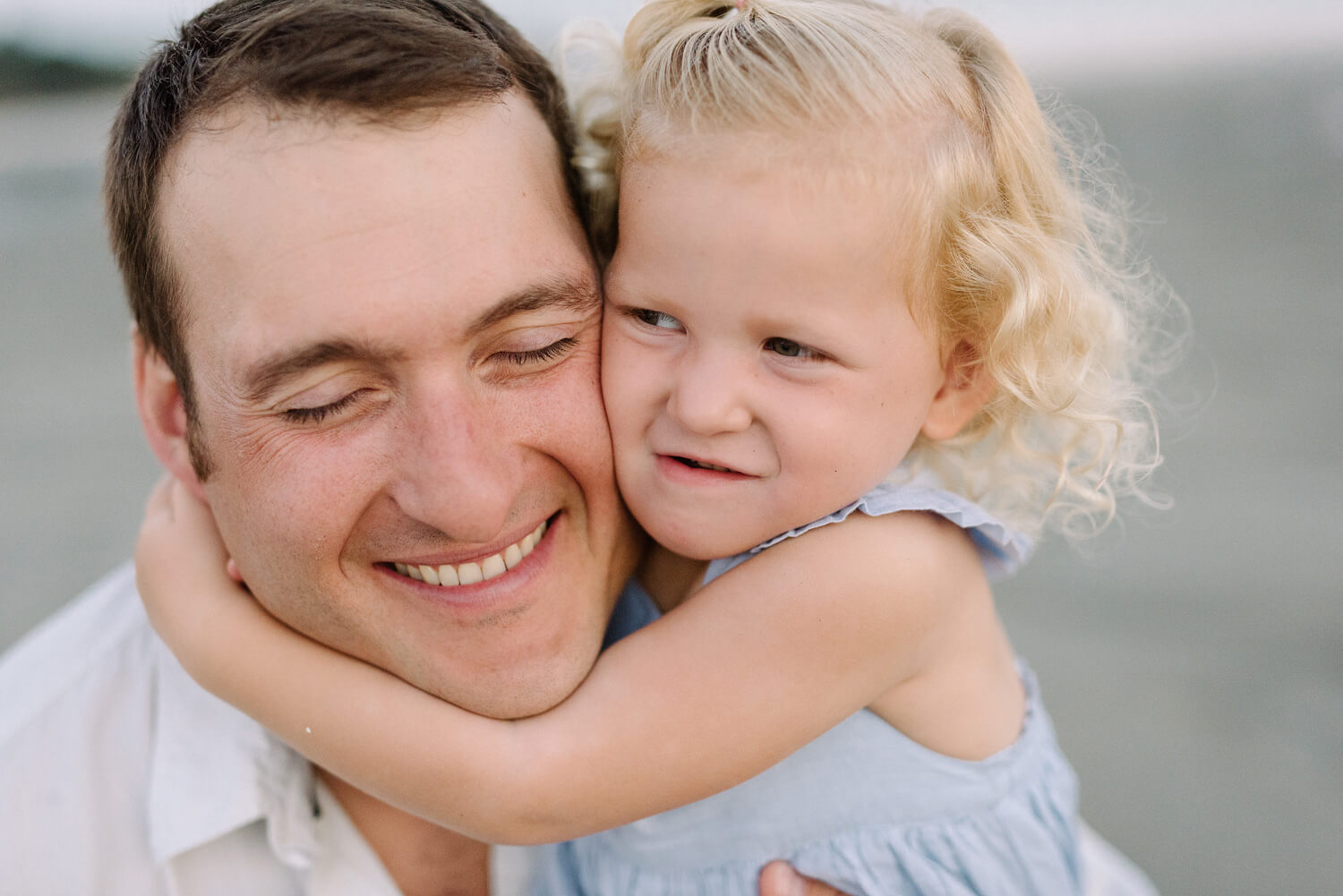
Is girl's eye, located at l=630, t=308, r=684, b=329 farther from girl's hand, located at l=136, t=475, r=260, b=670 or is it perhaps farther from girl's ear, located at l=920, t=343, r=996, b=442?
girl's hand, located at l=136, t=475, r=260, b=670

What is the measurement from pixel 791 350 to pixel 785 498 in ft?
0.88

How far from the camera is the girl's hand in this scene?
78.9 inches

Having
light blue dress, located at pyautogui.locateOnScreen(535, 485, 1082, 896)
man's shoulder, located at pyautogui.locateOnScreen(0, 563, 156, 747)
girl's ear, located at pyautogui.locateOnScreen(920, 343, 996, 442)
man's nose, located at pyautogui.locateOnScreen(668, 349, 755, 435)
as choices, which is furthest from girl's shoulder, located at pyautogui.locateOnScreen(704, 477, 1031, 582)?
man's shoulder, located at pyautogui.locateOnScreen(0, 563, 156, 747)

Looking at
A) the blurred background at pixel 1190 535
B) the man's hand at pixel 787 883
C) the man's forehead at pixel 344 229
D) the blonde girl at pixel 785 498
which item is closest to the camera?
the man's forehead at pixel 344 229

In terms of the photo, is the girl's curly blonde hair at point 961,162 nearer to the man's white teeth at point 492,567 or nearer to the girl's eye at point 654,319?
the girl's eye at point 654,319

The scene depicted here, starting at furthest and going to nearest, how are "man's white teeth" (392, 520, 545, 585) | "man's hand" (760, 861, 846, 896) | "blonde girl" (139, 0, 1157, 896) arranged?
"man's hand" (760, 861, 846, 896) → "man's white teeth" (392, 520, 545, 585) → "blonde girl" (139, 0, 1157, 896)

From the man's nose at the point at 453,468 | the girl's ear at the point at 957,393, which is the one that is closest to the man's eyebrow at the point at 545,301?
the man's nose at the point at 453,468

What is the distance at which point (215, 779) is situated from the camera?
206cm

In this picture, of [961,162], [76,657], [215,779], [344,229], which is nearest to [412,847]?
[215,779]

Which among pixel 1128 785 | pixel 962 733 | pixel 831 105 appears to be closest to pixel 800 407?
pixel 831 105

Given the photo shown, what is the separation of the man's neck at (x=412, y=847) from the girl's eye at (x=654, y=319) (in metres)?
1.17

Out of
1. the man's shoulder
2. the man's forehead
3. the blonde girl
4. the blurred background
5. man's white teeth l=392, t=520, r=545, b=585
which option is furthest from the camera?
the blurred background

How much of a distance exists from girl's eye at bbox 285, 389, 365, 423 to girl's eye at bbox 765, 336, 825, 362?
0.72 meters

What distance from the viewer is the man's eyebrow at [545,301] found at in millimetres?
1766
